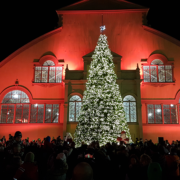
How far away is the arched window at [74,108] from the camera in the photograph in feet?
75.0

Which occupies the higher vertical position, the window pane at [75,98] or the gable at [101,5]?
the gable at [101,5]

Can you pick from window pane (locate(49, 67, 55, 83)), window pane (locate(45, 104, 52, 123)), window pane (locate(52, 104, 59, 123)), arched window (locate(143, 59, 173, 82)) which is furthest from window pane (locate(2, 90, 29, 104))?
arched window (locate(143, 59, 173, 82))

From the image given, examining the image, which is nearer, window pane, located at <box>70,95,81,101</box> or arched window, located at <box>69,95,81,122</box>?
arched window, located at <box>69,95,81,122</box>

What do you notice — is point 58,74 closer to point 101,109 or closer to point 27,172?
point 101,109

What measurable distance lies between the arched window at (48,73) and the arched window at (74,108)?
2873mm

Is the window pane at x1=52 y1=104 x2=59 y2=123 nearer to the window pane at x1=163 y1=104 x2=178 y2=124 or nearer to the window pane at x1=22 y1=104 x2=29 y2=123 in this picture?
the window pane at x1=22 y1=104 x2=29 y2=123

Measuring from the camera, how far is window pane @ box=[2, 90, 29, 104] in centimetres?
2395

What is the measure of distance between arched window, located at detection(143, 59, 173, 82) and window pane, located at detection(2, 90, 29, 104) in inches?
520

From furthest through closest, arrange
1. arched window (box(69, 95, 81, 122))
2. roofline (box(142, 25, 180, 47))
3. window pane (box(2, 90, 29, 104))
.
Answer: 1. roofline (box(142, 25, 180, 47))
2. window pane (box(2, 90, 29, 104))
3. arched window (box(69, 95, 81, 122))

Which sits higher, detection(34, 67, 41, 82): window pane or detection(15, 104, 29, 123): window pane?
detection(34, 67, 41, 82): window pane

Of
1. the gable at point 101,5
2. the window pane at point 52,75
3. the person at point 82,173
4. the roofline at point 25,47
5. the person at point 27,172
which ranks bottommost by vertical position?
the person at point 27,172

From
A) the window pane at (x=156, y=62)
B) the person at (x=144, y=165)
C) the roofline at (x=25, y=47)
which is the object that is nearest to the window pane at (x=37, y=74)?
the roofline at (x=25, y=47)

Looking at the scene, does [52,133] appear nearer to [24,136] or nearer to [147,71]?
[24,136]

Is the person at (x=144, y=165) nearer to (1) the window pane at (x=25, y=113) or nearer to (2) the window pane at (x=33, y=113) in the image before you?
(2) the window pane at (x=33, y=113)
